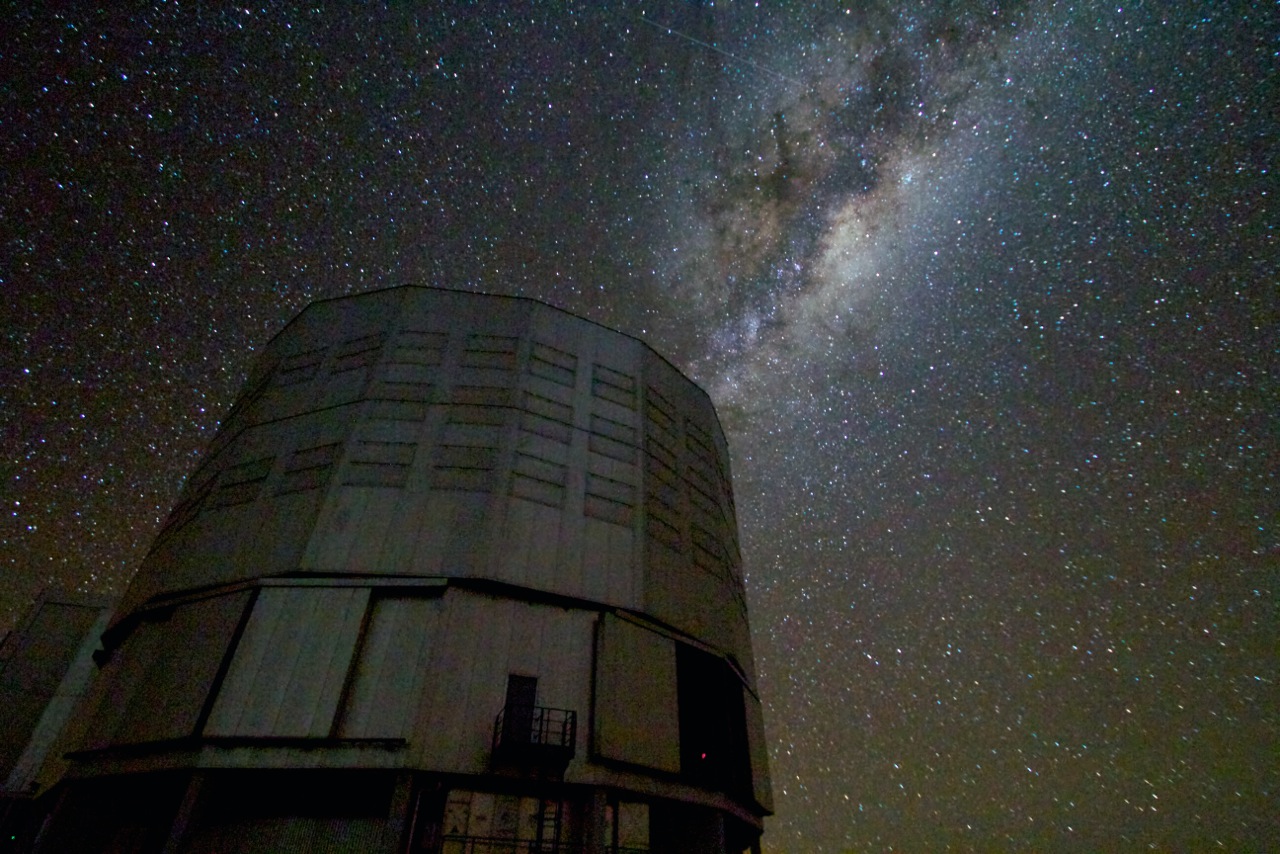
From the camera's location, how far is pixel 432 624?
567 inches

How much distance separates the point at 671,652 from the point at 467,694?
17.4ft

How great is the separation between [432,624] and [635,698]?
4.83 m

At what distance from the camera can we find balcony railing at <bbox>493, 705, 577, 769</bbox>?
42.3 feet

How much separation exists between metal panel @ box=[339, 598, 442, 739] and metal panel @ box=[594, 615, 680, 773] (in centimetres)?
381

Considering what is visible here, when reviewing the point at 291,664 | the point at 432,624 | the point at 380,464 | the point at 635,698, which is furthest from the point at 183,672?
the point at 635,698

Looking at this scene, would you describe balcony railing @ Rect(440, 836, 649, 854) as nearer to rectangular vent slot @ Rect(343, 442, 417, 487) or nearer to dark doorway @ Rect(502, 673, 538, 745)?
dark doorway @ Rect(502, 673, 538, 745)

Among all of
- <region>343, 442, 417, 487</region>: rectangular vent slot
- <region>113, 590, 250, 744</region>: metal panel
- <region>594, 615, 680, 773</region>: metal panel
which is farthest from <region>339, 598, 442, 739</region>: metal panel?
<region>594, 615, 680, 773</region>: metal panel

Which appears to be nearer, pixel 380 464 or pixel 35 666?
pixel 380 464

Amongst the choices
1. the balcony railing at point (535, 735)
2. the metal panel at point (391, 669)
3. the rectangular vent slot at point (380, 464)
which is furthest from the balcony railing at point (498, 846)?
the rectangular vent slot at point (380, 464)

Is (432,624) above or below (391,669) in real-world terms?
above

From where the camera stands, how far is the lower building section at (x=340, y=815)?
40.7ft

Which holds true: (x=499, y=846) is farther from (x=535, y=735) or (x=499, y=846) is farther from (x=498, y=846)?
(x=535, y=735)

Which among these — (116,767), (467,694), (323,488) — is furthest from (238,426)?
(467,694)

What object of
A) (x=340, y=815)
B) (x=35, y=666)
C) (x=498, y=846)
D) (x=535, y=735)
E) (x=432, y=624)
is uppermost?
(x=35, y=666)
